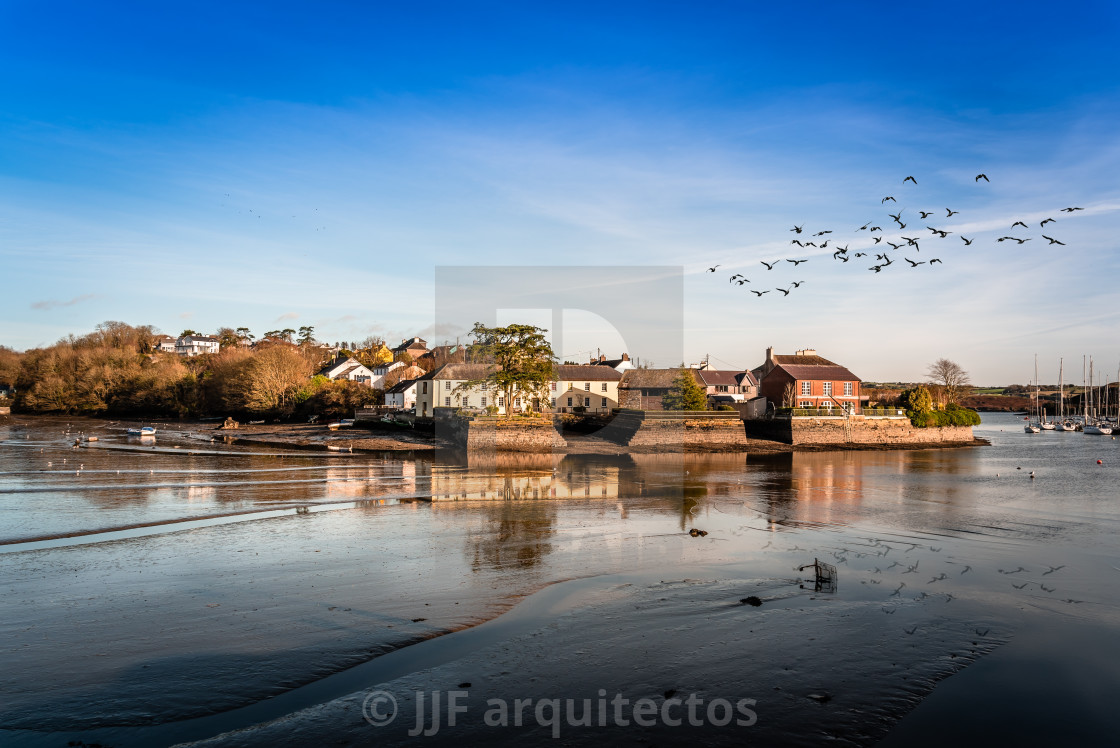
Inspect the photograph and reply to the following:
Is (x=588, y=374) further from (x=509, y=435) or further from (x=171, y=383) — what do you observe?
(x=171, y=383)

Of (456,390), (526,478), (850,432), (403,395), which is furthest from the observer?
(403,395)

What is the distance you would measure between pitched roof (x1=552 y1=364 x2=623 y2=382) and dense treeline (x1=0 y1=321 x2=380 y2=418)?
21.6 metres

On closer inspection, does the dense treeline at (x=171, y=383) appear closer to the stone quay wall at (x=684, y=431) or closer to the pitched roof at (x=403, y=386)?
the pitched roof at (x=403, y=386)

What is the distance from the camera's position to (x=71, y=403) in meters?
82.4

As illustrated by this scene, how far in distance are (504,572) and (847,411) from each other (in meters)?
47.6

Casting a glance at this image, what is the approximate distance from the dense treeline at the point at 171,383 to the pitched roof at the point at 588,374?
21.6m

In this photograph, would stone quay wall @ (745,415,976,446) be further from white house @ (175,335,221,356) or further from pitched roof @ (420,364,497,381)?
white house @ (175,335,221,356)

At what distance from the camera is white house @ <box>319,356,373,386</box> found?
8788 cm

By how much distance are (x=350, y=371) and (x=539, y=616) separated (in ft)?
280

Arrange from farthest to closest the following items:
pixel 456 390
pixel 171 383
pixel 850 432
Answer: pixel 171 383
pixel 456 390
pixel 850 432

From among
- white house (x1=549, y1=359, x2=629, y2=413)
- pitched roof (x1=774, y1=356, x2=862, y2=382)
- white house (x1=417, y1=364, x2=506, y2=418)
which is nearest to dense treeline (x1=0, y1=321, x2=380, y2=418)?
white house (x1=417, y1=364, x2=506, y2=418)

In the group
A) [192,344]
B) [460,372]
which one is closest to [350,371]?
[460,372]

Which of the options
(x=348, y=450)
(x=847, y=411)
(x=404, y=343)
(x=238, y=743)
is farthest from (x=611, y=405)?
(x=238, y=743)

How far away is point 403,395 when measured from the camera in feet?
232
